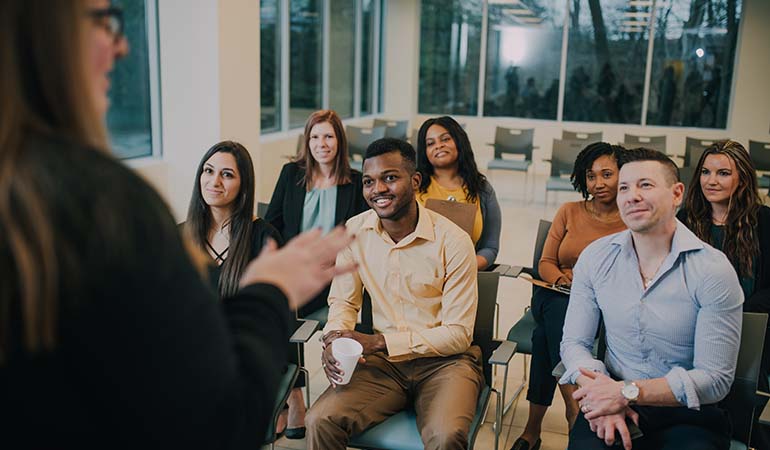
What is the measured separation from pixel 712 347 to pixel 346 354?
111cm

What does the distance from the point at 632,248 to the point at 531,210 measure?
6438 mm

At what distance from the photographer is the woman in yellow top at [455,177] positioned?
375 centimetres

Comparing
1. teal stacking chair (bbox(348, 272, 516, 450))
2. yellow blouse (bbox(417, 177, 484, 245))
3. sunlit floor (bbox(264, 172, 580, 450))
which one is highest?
yellow blouse (bbox(417, 177, 484, 245))

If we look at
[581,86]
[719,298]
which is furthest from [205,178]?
[581,86]

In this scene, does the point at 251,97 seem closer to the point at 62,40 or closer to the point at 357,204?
the point at 357,204

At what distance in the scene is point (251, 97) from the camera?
5.63m

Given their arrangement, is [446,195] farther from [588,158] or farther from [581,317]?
[581,317]

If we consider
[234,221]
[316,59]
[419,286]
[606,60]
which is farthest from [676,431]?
[606,60]

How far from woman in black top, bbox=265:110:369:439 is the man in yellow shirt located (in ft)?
3.28

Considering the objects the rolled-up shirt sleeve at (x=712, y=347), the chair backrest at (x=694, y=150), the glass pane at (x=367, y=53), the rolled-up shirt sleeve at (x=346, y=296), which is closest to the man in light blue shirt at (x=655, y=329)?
the rolled-up shirt sleeve at (x=712, y=347)

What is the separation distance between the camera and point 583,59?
38.1 ft

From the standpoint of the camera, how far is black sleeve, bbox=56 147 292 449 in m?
0.79

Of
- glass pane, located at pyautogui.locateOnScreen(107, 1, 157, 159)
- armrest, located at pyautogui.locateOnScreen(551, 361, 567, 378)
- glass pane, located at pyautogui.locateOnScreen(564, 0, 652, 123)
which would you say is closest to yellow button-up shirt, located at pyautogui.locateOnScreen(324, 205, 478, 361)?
armrest, located at pyautogui.locateOnScreen(551, 361, 567, 378)

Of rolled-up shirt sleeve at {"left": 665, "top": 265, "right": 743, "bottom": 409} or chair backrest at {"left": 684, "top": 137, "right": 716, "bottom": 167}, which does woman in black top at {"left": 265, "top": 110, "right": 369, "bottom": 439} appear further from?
chair backrest at {"left": 684, "top": 137, "right": 716, "bottom": 167}
